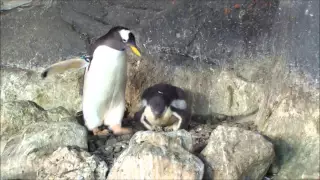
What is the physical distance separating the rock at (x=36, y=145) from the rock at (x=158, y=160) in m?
0.53

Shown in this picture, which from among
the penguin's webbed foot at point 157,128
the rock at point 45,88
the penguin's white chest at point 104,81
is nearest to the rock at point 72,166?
the penguin's webbed foot at point 157,128

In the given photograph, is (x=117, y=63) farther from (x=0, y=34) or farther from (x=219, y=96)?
(x=0, y=34)

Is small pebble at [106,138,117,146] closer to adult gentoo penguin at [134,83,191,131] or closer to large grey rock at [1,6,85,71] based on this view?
adult gentoo penguin at [134,83,191,131]

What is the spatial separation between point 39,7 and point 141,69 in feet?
3.52

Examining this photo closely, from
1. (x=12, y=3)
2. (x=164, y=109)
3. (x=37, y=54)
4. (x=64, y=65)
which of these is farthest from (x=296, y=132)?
(x=12, y=3)

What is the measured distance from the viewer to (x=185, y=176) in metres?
2.45

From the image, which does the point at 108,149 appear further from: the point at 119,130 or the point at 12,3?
→ the point at 12,3

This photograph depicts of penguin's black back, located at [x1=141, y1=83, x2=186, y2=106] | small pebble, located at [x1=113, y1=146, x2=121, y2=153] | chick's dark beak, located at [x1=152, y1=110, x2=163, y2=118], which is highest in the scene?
penguin's black back, located at [x1=141, y1=83, x2=186, y2=106]

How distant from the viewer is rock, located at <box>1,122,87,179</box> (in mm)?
2936

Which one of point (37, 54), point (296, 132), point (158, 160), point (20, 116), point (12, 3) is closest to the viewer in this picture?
point (158, 160)

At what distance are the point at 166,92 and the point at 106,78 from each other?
403mm

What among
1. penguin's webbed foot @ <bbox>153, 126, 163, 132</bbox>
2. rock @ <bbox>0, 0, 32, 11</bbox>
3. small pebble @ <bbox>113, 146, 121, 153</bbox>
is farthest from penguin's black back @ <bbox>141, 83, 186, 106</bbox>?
rock @ <bbox>0, 0, 32, 11</bbox>

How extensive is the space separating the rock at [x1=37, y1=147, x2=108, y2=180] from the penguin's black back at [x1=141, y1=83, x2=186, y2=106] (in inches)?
32.9

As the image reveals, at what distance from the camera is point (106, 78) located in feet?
11.6
